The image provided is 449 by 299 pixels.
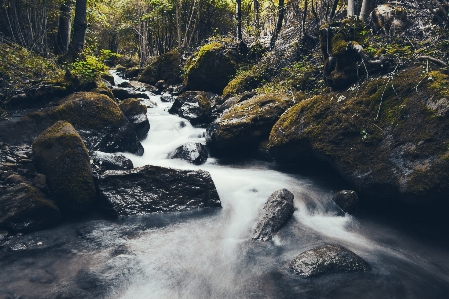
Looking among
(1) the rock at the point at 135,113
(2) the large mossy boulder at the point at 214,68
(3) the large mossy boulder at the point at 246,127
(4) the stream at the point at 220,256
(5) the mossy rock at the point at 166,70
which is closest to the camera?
(4) the stream at the point at 220,256

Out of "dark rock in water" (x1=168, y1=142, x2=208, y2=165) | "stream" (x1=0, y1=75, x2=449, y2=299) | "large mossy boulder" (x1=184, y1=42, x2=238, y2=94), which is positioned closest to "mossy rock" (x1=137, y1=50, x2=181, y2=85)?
"large mossy boulder" (x1=184, y1=42, x2=238, y2=94)

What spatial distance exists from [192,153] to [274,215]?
157 inches

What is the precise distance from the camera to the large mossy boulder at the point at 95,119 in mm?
8594

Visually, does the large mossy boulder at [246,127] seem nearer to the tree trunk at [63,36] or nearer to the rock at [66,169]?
the rock at [66,169]

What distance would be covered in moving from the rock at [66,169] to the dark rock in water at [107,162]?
84 centimetres

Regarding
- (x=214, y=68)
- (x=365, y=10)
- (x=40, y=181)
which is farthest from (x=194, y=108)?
(x=40, y=181)

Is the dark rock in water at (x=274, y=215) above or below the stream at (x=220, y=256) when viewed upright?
above

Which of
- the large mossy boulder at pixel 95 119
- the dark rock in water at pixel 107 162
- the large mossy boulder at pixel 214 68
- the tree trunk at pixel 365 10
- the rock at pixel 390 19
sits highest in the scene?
the tree trunk at pixel 365 10

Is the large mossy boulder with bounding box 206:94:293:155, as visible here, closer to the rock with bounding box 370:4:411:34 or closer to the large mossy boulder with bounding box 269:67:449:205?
the large mossy boulder with bounding box 269:67:449:205

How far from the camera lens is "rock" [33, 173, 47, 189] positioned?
6.49 m

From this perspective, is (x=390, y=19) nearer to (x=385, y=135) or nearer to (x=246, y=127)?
(x=385, y=135)

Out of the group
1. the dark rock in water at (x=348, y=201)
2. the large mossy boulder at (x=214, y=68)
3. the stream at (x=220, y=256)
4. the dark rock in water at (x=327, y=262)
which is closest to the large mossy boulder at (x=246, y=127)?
the stream at (x=220, y=256)

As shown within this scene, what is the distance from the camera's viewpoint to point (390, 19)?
32.4 ft

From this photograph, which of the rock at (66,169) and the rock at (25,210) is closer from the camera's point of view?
the rock at (25,210)
